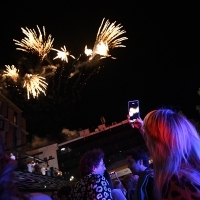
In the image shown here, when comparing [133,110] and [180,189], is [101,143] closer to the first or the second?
[133,110]

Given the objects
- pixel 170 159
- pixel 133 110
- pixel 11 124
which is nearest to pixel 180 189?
pixel 170 159

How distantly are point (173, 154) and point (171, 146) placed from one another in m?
0.06

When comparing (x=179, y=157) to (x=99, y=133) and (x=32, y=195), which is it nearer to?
(x=32, y=195)

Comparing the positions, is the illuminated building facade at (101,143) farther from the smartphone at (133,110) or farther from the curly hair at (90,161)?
the curly hair at (90,161)

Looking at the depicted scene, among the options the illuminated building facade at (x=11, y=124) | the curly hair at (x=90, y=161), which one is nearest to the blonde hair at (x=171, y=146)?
the curly hair at (x=90, y=161)

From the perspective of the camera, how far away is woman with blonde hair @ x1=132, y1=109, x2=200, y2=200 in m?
2.10

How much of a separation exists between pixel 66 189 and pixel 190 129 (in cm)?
488

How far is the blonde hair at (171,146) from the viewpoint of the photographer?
86.2 inches

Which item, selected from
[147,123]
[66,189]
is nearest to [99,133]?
[66,189]

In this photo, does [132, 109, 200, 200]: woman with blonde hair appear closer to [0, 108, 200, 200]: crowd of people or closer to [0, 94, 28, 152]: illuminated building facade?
[0, 108, 200, 200]: crowd of people

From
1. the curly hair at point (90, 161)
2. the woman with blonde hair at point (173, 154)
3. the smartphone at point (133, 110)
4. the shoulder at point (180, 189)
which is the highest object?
the smartphone at point (133, 110)

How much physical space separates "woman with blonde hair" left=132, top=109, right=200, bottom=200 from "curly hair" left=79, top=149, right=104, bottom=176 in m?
2.24

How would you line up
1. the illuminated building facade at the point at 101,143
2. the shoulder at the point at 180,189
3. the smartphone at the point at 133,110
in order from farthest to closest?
1. the illuminated building facade at the point at 101,143
2. the smartphone at the point at 133,110
3. the shoulder at the point at 180,189

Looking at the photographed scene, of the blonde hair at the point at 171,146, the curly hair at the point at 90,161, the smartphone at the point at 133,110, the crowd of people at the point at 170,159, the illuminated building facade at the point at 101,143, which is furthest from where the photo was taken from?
the illuminated building facade at the point at 101,143
